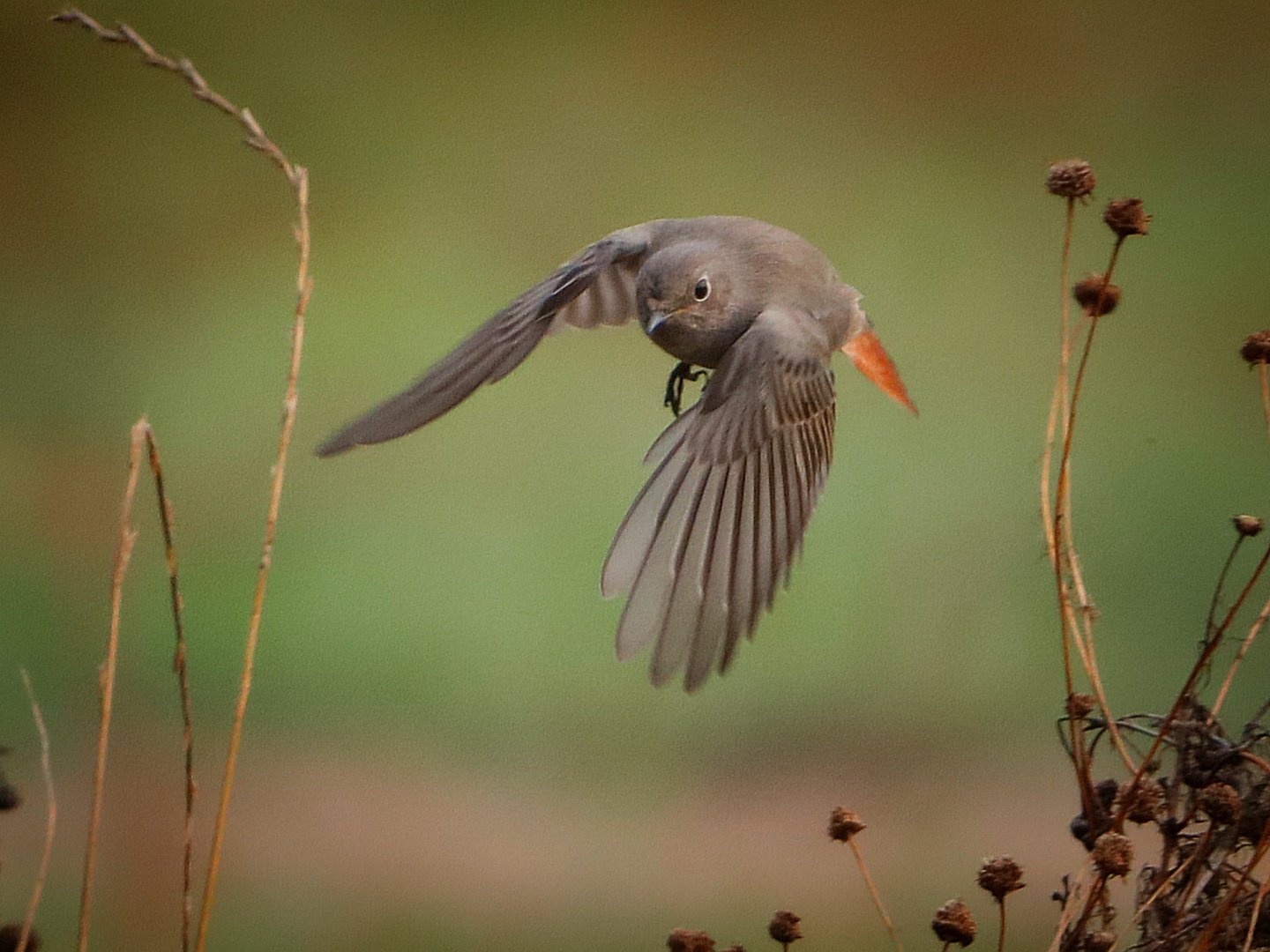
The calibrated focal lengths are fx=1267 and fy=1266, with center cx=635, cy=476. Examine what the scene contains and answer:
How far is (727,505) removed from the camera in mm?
927

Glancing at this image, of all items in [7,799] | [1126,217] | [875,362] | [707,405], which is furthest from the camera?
[875,362]

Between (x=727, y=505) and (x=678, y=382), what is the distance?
38 centimetres

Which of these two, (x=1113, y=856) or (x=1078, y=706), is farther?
(x=1078, y=706)

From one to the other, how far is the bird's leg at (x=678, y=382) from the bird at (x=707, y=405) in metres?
0.08

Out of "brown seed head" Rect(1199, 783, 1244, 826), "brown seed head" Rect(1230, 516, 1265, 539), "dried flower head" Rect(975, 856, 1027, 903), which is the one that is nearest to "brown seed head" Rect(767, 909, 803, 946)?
"dried flower head" Rect(975, 856, 1027, 903)

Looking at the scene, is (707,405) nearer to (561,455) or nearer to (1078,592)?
(1078,592)

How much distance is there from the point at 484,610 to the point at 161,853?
42cm

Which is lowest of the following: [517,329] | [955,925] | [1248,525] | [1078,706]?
[955,925]

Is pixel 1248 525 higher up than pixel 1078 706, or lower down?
higher up

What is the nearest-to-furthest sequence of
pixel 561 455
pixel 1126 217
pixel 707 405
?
pixel 1126 217, pixel 707 405, pixel 561 455

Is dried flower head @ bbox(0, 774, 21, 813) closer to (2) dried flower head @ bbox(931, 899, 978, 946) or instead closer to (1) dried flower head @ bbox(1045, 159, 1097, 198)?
(2) dried flower head @ bbox(931, 899, 978, 946)

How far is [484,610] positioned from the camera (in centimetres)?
137

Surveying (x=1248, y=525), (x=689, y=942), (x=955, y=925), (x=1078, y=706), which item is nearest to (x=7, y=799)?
(x=689, y=942)

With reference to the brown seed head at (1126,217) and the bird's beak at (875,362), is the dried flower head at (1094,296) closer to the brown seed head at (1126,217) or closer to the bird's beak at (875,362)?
the brown seed head at (1126,217)
